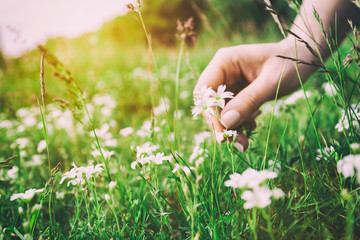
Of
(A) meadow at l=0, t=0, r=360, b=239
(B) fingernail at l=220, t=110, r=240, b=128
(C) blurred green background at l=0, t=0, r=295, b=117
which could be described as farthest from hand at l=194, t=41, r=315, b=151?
(C) blurred green background at l=0, t=0, r=295, b=117

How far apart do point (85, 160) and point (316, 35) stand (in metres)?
2.27

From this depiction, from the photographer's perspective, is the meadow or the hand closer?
the meadow

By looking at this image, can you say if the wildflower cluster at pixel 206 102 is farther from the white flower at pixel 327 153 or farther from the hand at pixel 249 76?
the white flower at pixel 327 153

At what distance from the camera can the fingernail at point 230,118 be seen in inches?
52.5

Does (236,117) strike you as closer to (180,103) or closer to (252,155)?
(252,155)

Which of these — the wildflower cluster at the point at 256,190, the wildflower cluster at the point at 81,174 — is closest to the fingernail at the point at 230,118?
the wildflower cluster at the point at 256,190

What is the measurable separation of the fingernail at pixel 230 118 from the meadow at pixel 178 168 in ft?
0.52

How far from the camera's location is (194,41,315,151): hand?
1379 mm

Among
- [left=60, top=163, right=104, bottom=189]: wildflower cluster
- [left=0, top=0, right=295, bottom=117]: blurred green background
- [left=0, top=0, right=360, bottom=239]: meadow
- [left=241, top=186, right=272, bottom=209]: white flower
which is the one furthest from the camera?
[left=0, top=0, right=295, bottom=117]: blurred green background

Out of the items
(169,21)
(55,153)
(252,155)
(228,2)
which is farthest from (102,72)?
(169,21)

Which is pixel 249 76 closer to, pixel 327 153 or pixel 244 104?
pixel 244 104

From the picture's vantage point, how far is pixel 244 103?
137 cm

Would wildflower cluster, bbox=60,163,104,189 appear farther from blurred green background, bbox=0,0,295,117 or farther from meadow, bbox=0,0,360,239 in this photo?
blurred green background, bbox=0,0,295,117

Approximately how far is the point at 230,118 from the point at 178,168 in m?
0.43
